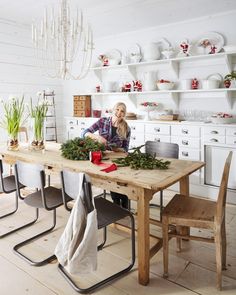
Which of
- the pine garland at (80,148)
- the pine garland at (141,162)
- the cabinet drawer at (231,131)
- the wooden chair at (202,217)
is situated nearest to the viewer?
the wooden chair at (202,217)

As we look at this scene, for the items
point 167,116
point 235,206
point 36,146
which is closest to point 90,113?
point 167,116

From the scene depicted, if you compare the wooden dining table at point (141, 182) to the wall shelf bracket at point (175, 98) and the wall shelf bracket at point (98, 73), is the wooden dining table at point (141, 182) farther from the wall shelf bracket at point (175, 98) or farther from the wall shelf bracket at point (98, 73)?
the wall shelf bracket at point (98, 73)

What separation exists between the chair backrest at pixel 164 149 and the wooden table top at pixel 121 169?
0.45 m

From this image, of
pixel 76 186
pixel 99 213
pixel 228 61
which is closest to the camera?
pixel 76 186

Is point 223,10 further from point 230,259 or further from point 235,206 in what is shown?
point 230,259

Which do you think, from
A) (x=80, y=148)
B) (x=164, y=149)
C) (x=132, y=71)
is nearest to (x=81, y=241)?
(x=80, y=148)

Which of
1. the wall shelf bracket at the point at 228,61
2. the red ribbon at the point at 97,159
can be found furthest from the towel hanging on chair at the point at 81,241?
the wall shelf bracket at the point at 228,61

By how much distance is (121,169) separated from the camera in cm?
226

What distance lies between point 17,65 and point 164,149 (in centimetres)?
302

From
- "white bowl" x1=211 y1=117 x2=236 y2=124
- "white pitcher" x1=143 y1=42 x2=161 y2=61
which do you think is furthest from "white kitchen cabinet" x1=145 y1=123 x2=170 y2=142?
"white pitcher" x1=143 y1=42 x2=161 y2=61

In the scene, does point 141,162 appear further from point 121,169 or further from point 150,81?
point 150,81

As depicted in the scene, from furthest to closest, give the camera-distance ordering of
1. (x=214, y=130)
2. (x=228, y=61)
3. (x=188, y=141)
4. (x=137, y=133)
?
1. (x=137, y=133)
2. (x=188, y=141)
3. (x=228, y=61)
4. (x=214, y=130)

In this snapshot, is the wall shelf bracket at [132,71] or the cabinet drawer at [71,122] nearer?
the wall shelf bracket at [132,71]

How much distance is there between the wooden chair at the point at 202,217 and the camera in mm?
1905
